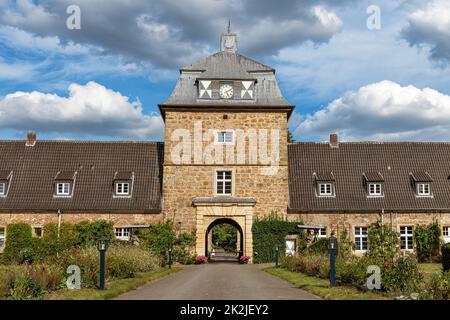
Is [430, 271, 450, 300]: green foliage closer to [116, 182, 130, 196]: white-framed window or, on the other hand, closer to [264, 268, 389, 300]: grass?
[264, 268, 389, 300]: grass

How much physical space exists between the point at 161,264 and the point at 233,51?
50.0ft

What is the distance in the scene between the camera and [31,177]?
34.7 m

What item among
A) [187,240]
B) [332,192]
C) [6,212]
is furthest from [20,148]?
[332,192]

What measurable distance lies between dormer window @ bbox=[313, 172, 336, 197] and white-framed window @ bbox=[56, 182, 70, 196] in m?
15.3

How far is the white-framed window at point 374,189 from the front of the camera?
113ft

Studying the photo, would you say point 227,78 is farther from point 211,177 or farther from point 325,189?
point 325,189

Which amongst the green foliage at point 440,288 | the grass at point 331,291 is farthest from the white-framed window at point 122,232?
the green foliage at point 440,288

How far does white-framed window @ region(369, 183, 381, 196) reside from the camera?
3450 centimetres

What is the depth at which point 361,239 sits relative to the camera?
33.8 meters

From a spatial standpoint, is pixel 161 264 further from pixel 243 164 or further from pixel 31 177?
pixel 31 177

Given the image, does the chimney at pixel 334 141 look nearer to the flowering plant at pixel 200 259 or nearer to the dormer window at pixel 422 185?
the dormer window at pixel 422 185

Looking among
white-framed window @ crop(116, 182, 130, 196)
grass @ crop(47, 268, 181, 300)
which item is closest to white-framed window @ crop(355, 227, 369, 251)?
white-framed window @ crop(116, 182, 130, 196)

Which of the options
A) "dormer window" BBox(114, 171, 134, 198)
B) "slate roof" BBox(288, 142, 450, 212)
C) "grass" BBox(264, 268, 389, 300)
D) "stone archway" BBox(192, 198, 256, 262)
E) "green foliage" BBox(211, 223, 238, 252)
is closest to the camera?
"grass" BBox(264, 268, 389, 300)

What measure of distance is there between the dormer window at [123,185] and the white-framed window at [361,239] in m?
14.0
